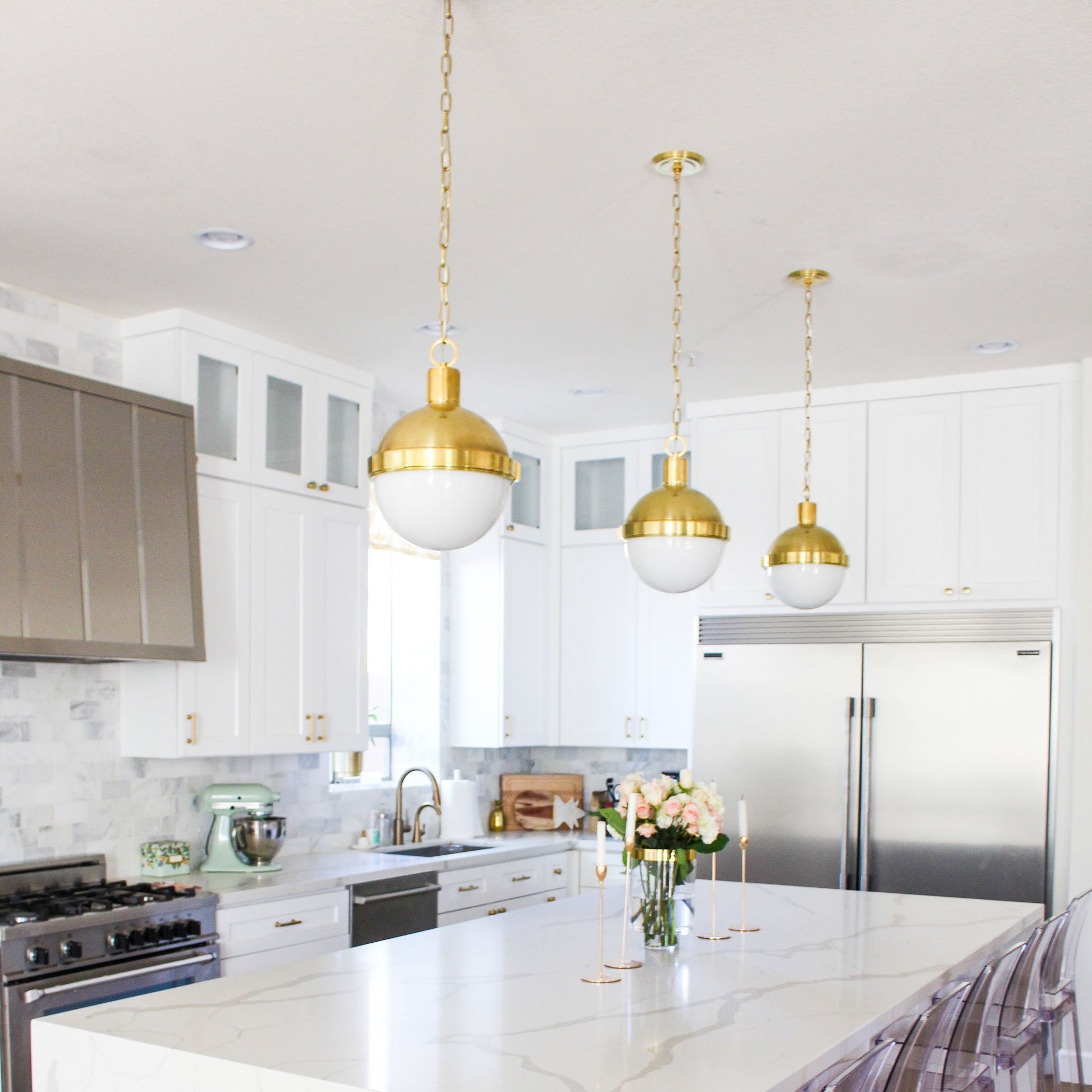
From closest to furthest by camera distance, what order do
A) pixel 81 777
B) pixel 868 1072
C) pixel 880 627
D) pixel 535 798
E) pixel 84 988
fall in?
1. pixel 868 1072
2. pixel 84 988
3. pixel 81 777
4. pixel 880 627
5. pixel 535 798

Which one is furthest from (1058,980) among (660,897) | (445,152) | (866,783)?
(445,152)

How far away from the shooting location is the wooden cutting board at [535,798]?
596cm

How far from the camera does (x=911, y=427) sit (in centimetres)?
502

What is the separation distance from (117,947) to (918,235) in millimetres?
2974

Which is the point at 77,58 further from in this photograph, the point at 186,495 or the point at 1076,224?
the point at 1076,224

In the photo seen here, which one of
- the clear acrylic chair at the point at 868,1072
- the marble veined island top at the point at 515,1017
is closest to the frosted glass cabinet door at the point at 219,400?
the marble veined island top at the point at 515,1017

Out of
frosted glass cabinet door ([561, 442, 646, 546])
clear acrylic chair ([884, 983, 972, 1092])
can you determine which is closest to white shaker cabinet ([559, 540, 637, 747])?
frosted glass cabinet door ([561, 442, 646, 546])

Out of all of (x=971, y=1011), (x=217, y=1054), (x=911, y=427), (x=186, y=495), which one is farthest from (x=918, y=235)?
(x=217, y=1054)

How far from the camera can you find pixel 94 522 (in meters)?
3.74

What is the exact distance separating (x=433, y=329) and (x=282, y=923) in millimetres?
2060

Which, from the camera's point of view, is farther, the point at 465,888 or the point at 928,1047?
the point at 465,888

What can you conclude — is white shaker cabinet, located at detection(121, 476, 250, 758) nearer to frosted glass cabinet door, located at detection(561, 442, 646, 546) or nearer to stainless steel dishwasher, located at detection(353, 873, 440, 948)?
stainless steel dishwasher, located at detection(353, 873, 440, 948)

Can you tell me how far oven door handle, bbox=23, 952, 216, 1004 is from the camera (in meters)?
3.26

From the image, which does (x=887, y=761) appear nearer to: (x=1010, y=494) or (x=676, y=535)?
(x=1010, y=494)
